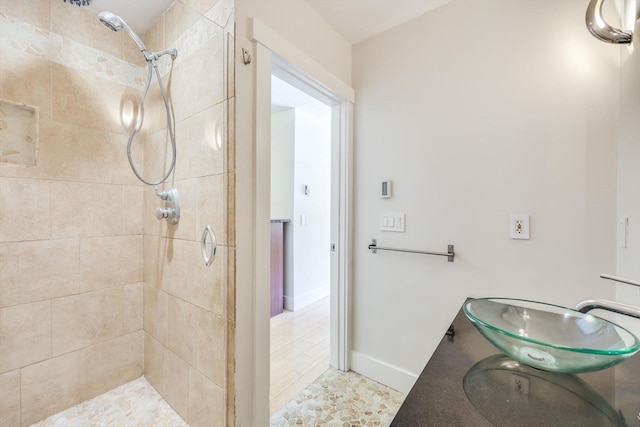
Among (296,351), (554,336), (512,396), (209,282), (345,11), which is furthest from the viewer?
(296,351)

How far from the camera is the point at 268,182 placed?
4.49ft

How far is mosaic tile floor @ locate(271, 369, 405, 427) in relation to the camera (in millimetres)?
1553

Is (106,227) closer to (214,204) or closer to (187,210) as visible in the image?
(187,210)

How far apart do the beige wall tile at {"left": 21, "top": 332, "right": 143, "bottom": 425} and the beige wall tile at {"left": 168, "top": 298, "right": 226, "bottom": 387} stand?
1.55 feet

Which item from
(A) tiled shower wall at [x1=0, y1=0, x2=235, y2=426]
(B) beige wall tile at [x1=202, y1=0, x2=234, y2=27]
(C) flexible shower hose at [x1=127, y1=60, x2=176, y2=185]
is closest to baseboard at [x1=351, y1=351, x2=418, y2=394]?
(A) tiled shower wall at [x1=0, y1=0, x2=235, y2=426]

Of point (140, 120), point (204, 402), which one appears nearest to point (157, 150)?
point (140, 120)

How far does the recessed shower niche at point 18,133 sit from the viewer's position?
4.54ft

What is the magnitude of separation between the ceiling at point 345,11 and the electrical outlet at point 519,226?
1.30 m

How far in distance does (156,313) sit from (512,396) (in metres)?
1.87

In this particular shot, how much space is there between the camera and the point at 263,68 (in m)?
1.32

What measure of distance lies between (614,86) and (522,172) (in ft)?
1.53

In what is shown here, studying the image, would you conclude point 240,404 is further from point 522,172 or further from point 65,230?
point 522,172

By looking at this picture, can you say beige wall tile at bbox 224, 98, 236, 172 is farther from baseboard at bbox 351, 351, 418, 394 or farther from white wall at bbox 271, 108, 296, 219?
white wall at bbox 271, 108, 296, 219

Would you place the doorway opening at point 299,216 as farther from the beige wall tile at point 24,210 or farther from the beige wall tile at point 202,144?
the beige wall tile at point 24,210
